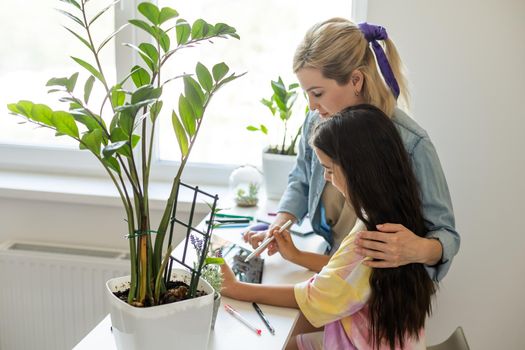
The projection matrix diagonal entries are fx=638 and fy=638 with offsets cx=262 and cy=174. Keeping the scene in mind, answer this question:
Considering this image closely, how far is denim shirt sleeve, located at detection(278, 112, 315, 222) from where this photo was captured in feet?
5.80

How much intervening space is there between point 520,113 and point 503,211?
1.03ft

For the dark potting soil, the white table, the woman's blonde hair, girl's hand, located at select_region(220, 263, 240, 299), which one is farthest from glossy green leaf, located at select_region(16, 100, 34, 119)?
the woman's blonde hair

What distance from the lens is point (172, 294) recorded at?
1.10 m

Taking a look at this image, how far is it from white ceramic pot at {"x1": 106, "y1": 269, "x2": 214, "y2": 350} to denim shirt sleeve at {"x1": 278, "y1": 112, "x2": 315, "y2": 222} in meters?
0.70

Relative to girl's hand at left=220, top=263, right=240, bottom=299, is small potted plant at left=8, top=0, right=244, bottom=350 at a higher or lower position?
higher

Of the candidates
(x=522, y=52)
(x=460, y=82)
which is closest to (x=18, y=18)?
(x=460, y=82)

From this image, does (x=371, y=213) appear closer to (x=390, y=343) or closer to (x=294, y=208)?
(x=390, y=343)

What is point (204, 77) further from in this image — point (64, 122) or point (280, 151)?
point (280, 151)

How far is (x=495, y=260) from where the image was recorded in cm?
206

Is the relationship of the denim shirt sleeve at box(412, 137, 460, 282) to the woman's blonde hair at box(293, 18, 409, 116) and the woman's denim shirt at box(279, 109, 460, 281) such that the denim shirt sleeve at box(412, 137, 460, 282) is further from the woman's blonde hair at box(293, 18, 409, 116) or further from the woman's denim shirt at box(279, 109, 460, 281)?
the woman's blonde hair at box(293, 18, 409, 116)

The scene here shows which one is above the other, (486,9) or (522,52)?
(486,9)

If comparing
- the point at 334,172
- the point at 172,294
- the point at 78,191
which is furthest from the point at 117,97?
the point at 78,191

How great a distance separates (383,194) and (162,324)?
513 millimetres

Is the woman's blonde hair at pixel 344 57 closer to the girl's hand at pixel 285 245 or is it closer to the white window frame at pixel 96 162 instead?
the girl's hand at pixel 285 245
